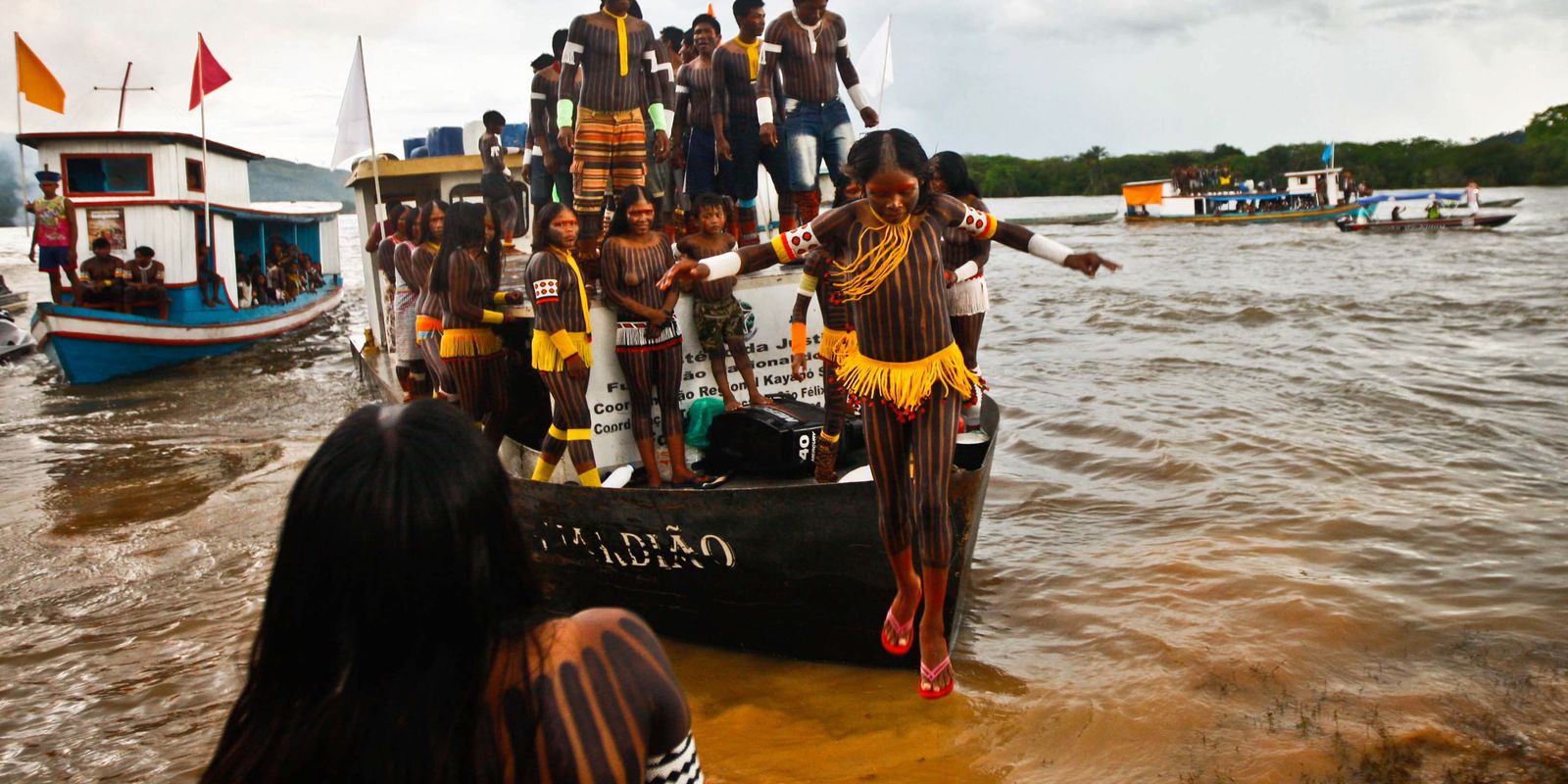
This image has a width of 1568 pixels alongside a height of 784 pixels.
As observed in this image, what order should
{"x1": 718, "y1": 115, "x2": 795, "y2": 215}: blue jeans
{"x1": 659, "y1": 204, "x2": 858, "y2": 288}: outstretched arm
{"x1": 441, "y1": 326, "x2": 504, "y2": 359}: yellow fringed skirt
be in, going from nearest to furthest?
{"x1": 659, "y1": 204, "x2": 858, "y2": 288}: outstretched arm
{"x1": 441, "y1": 326, "x2": 504, "y2": 359}: yellow fringed skirt
{"x1": 718, "y1": 115, "x2": 795, "y2": 215}: blue jeans

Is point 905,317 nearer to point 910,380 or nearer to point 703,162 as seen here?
point 910,380

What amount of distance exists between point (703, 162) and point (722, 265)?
14.6 ft

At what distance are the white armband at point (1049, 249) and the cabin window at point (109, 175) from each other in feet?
60.0

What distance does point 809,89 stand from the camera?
7.77 meters

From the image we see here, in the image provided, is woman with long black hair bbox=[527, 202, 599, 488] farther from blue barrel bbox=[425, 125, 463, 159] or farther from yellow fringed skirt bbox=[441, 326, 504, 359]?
blue barrel bbox=[425, 125, 463, 159]

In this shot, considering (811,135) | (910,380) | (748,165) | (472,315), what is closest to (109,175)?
(748,165)

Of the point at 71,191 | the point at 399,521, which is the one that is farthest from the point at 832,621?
the point at 71,191

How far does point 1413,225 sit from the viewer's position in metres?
38.8

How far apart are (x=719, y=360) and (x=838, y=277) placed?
260cm

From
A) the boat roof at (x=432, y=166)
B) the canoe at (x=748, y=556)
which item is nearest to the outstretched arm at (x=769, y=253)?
the canoe at (x=748, y=556)

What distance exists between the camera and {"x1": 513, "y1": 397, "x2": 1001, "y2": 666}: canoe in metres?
5.50

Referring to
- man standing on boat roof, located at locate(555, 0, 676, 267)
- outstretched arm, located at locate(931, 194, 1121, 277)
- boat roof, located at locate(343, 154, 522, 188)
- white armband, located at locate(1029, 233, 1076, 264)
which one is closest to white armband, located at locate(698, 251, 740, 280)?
outstretched arm, located at locate(931, 194, 1121, 277)

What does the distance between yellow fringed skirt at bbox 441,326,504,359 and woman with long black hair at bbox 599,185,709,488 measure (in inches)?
36.9

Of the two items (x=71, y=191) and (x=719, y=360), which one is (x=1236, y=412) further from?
(x=71, y=191)
